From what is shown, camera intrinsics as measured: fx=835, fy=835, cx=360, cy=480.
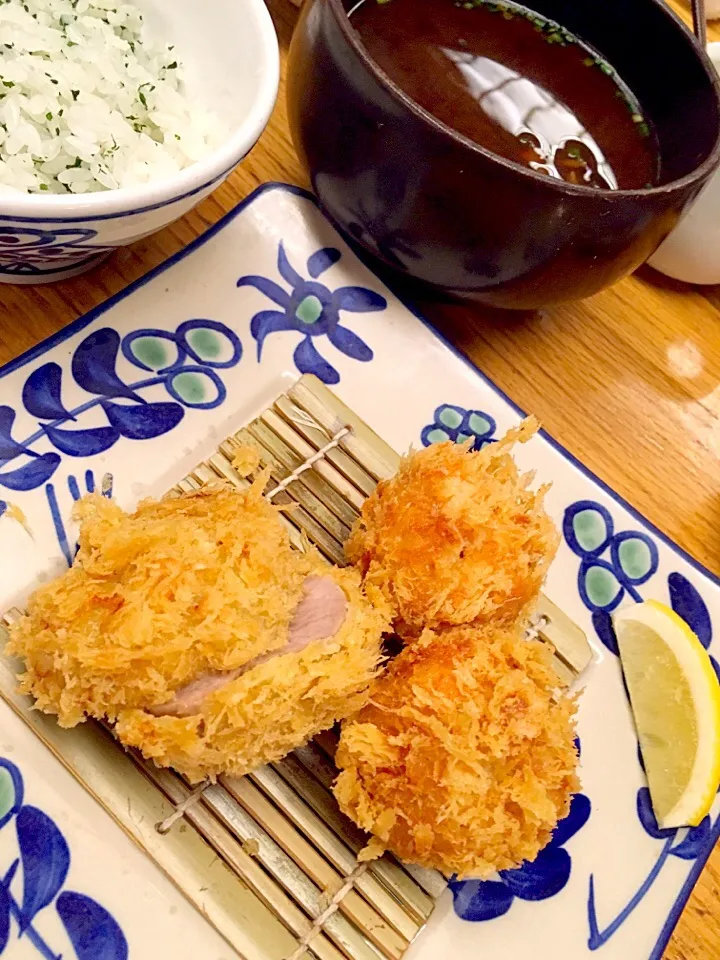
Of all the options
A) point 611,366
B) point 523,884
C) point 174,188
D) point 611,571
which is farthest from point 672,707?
point 174,188

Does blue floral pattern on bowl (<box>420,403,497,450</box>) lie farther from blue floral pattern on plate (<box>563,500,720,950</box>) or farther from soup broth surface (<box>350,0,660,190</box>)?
soup broth surface (<box>350,0,660,190</box>)

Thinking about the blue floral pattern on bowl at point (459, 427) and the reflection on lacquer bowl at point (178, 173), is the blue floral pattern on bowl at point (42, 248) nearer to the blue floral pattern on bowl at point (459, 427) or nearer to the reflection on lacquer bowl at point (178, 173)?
the reflection on lacquer bowl at point (178, 173)

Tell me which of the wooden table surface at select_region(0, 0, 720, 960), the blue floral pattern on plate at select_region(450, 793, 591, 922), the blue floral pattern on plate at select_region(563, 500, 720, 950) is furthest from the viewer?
the wooden table surface at select_region(0, 0, 720, 960)

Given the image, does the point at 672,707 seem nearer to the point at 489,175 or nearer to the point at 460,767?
the point at 460,767

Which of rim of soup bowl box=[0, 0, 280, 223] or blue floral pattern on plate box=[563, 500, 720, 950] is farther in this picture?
blue floral pattern on plate box=[563, 500, 720, 950]

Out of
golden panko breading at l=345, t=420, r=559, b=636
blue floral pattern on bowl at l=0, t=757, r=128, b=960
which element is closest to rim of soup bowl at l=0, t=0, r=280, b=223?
golden panko breading at l=345, t=420, r=559, b=636
